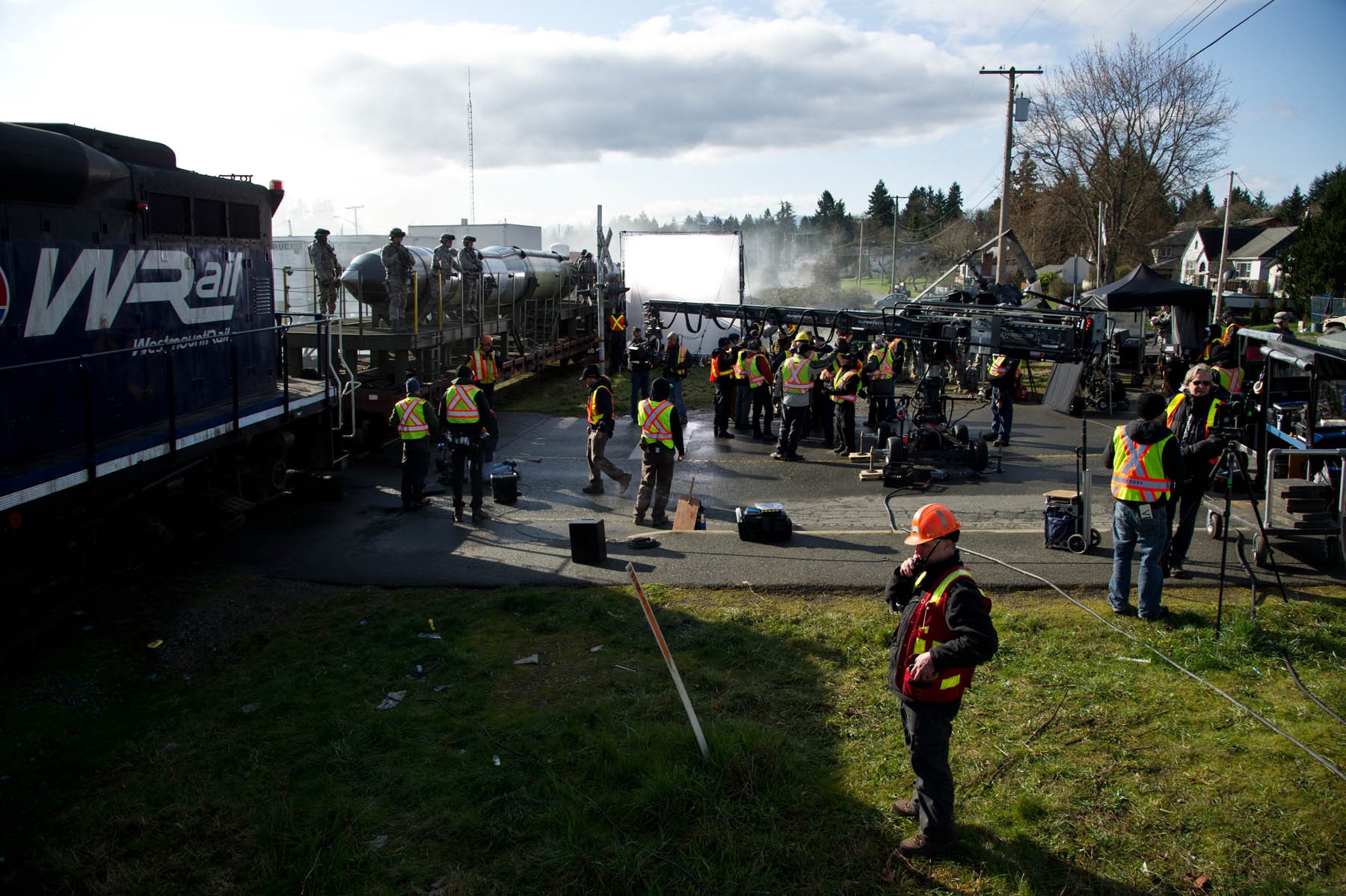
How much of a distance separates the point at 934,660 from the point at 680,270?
22.6m

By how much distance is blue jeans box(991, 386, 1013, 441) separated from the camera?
15266mm

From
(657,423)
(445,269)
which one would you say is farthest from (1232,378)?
(445,269)

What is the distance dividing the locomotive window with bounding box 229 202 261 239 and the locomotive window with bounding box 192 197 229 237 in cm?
18

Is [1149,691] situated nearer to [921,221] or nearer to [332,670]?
[332,670]

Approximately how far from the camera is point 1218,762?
5.49 metres

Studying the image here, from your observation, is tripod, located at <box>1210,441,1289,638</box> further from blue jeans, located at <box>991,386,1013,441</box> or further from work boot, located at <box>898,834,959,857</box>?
blue jeans, located at <box>991,386,1013,441</box>

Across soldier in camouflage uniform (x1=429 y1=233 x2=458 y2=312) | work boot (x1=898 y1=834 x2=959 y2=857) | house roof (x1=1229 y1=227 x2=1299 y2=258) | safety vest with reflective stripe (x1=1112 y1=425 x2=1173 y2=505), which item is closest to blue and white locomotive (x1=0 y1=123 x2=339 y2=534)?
soldier in camouflage uniform (x1=429 y1=233 x2=458 y2=312)

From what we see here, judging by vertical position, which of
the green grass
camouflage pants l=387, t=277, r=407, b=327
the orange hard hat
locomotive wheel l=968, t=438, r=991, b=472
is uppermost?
camouflage pants l=387, t=277, r=407, b=327

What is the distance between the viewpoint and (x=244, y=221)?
11.2m

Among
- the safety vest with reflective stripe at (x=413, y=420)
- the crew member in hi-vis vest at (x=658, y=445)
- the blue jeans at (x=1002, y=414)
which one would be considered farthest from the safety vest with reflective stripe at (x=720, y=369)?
the safety vest with reflective stripe at (x=413, y=420)

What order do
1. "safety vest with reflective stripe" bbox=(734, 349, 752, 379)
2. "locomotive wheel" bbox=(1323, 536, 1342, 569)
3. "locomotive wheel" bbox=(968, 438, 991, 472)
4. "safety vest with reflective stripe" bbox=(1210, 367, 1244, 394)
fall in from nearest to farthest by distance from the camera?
"locomotive wheel" bbox=(1323, 536, 1342, 569), "safety vest with reflective stripe" bbox=(1210, 367, 1244, 394), "locomotive wheel" bbox=(968, 438, 991, 472), "safety vest with reflective stripe" bbox=(734, 349, 752, 379)

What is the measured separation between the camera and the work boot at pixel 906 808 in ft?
16.3

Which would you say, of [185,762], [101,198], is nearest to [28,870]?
[185,762]

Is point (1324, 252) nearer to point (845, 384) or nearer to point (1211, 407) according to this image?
point (845, 384)
